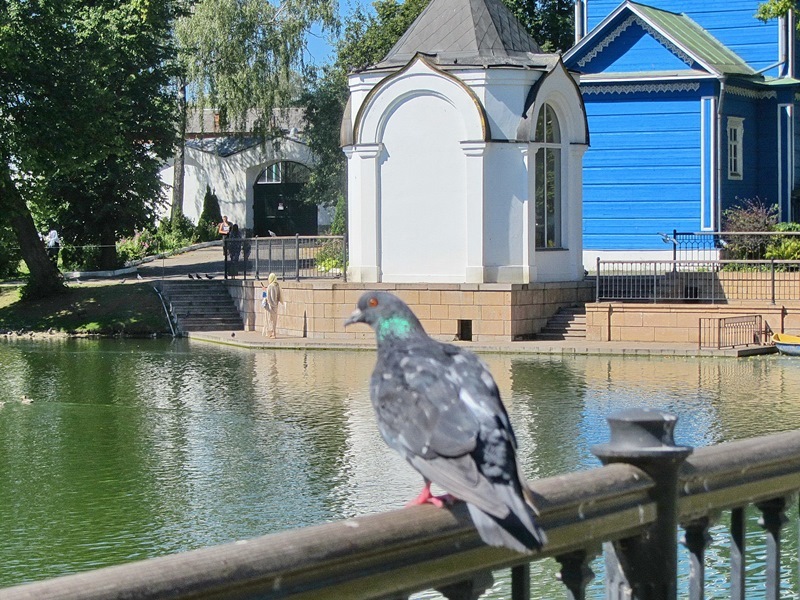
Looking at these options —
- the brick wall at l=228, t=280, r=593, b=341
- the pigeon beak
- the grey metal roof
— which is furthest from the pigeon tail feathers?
the grey metal roof

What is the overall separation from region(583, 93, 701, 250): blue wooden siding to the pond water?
35.4 feet

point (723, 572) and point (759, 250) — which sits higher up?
point (759, 250)

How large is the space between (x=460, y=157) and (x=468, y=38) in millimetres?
2950

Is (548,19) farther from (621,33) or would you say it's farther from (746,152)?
(746,152)

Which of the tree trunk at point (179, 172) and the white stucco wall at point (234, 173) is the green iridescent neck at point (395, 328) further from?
the white stucco wall at point (234, 173)

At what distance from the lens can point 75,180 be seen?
45500 millimetres

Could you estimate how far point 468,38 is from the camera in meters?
30.8

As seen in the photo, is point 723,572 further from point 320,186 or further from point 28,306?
point 320,186

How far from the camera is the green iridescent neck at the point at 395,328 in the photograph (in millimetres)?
3872

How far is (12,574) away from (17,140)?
2510cm

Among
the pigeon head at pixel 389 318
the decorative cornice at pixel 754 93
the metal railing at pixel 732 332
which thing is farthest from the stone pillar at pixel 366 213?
the pigeon head at pixel 389 318

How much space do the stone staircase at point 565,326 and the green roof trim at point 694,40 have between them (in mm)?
8910

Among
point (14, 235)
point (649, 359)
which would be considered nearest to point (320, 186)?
point (14, 235)

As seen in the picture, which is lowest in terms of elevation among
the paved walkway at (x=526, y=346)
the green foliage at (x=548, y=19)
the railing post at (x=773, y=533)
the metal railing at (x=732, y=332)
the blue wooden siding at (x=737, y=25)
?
the paved walkway at (x=526, y=346)
